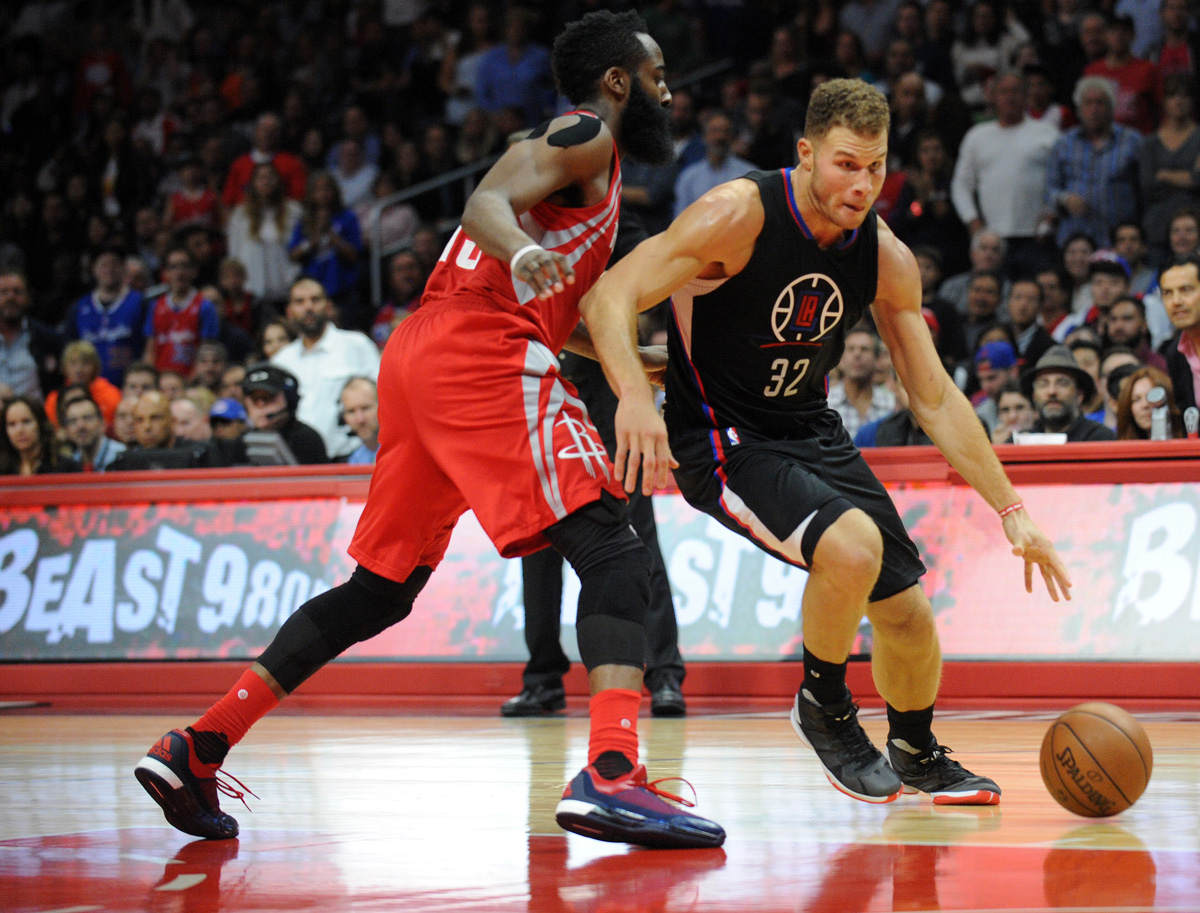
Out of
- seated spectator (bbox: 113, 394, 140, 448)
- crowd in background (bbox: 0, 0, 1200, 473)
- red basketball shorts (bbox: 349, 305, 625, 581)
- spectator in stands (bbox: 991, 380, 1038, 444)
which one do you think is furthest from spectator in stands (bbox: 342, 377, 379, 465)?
red basketball shorts (bbox: 349, 305, 625, 581)

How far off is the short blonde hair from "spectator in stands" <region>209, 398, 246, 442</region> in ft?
19.7

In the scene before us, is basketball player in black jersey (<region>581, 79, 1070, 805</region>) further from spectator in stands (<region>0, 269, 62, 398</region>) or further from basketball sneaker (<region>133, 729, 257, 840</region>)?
spectator in stands (<region>0, 269, 62, 398</region>)

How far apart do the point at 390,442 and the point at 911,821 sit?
1.56m

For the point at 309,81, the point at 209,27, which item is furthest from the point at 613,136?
the point at 209,27

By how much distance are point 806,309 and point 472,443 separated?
103cm

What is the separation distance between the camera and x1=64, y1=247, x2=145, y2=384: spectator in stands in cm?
Answer: 1233

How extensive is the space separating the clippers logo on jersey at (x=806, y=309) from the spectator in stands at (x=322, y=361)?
6041 millimetres

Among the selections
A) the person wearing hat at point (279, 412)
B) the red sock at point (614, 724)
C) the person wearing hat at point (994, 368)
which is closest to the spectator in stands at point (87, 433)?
the person wearing hat at point (279, 412)

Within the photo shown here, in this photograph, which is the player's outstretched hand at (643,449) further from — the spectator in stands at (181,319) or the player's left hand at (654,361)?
the spectator in stands at (181,319)

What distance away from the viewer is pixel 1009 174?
10312 millimetres

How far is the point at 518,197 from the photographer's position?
3416mm

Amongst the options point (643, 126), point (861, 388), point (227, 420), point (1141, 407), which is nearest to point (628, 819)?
point (643, 126)

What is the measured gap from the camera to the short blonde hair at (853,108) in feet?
12.1

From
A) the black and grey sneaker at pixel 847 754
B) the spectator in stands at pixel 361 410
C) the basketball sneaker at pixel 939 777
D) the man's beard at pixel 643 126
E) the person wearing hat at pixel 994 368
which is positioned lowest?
the basketball sneaker at pixel 939 777
